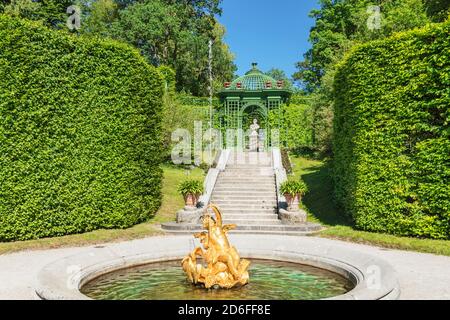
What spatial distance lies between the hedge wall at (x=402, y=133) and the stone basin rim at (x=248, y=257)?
158 inches

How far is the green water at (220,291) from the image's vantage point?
7.36m

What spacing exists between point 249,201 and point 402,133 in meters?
7.29

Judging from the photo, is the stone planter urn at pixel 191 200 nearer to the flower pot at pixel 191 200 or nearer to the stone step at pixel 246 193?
the flower pot at pixel 191 200

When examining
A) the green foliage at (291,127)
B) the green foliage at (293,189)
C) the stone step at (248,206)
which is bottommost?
the stone step at (248,206)

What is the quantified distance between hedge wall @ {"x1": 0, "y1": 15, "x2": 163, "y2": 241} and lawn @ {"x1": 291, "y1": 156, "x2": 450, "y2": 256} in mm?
7149

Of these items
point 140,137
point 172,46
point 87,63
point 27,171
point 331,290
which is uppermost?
point 172,46

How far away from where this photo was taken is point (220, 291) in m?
7.48

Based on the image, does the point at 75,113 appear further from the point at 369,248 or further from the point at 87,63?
the point at 369,248

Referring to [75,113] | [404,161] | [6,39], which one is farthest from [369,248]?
[6,39]

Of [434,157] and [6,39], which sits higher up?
[6,39]

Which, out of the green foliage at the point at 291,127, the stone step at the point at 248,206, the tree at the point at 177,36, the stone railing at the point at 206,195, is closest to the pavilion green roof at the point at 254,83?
the green foliage at the point at 291,127

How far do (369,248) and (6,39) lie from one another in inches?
485

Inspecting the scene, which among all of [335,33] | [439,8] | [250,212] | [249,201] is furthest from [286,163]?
[335,33]
